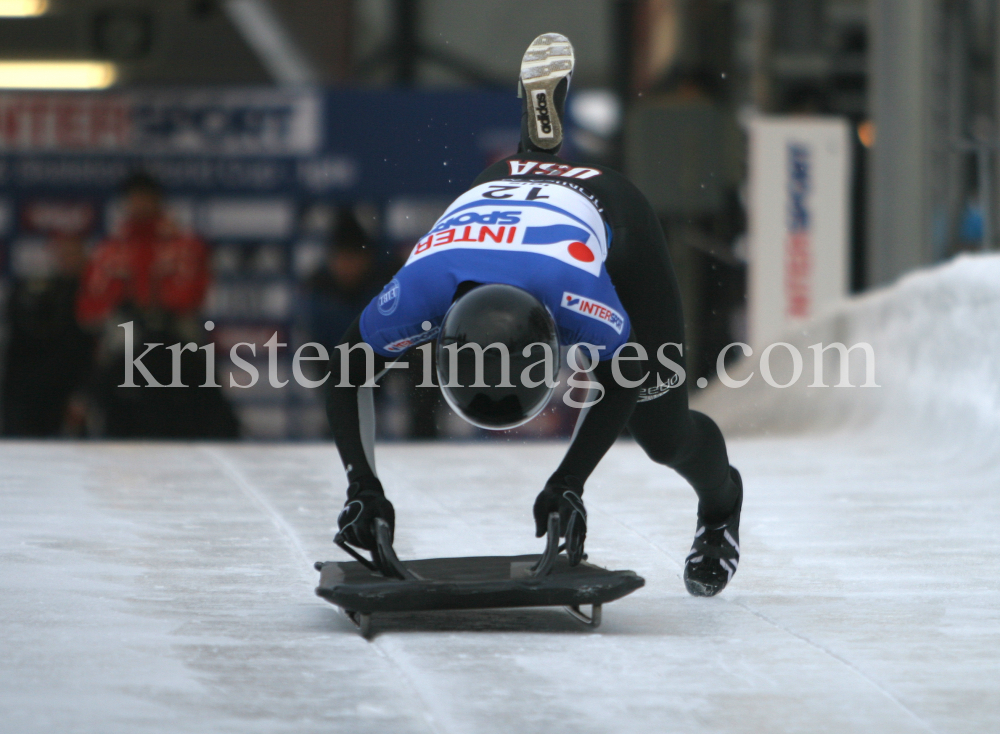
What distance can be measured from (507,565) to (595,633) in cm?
41

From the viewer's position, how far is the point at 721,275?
38.0ft

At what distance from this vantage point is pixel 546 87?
3.19 m

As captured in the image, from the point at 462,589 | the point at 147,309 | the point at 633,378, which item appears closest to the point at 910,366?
the point at 147,309

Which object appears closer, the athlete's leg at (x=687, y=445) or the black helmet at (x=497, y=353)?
the black helmet at (x=497, y=353)

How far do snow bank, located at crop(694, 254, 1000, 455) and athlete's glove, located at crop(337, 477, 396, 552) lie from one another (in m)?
3.74

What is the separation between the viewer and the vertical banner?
9.90m

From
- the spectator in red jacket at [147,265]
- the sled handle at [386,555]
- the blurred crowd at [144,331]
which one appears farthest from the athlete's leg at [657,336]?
the spectator in red jacket at [147,265]

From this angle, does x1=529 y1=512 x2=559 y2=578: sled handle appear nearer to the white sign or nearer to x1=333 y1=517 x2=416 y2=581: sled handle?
x1=333 y1=517 x2=416 y2=581: sled handle

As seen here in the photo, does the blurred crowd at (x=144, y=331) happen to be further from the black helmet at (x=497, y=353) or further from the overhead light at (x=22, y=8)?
the black helmet at (x=497, y=353)

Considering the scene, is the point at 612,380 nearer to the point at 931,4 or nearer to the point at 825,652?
the point at 825,652

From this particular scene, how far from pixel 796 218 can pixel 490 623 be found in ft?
24.2

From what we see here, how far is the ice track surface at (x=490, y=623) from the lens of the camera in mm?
2283

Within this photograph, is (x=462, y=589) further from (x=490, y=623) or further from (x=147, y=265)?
(x=147, y=265)

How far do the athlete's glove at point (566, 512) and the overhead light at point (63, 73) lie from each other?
8.79 metres
